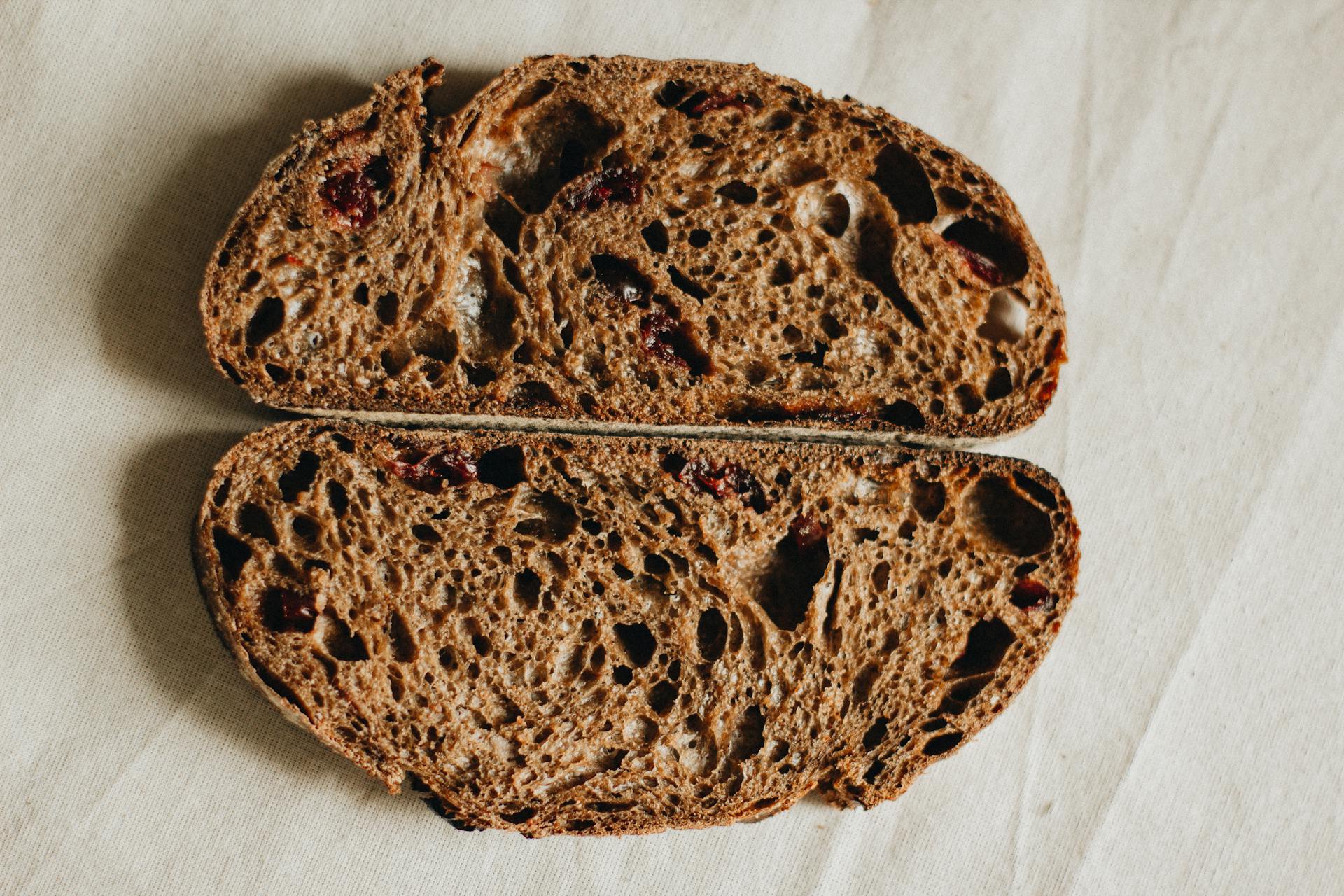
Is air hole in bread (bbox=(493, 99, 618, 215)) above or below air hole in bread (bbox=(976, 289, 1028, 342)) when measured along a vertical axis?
above

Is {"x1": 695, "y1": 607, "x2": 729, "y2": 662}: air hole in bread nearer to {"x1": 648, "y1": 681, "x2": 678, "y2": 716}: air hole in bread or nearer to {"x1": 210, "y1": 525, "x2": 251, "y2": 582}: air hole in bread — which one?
{"x1": 648, "y1": 681, "x2": 678, "y2": 716}: air hole in bread

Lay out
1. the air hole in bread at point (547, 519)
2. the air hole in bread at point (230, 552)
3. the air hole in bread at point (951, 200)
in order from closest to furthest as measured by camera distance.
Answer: the air hole in bread at point (230, 552)
the air hole in bread at point (547, 519)
the air hole in bread at point (951, 200)

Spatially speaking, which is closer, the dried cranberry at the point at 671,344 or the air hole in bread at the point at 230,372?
the air hole in bread at the point at 230,372

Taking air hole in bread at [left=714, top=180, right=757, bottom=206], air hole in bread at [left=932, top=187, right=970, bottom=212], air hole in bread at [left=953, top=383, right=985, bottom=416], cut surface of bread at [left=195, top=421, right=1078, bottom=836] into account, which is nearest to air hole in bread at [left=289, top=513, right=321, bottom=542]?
cut surface of bread at [left=195, top=421, right=1078, bottom=836]

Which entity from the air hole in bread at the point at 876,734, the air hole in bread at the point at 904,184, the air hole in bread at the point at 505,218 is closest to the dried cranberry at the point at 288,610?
the air hole in bread at the point at 505,218

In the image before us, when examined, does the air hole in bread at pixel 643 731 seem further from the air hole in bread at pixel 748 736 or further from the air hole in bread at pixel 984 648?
the air hole in bread at pixel 984 648

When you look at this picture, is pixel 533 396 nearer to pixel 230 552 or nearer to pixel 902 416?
pixel 230 552

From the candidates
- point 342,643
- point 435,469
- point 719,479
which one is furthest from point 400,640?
point 719,479
